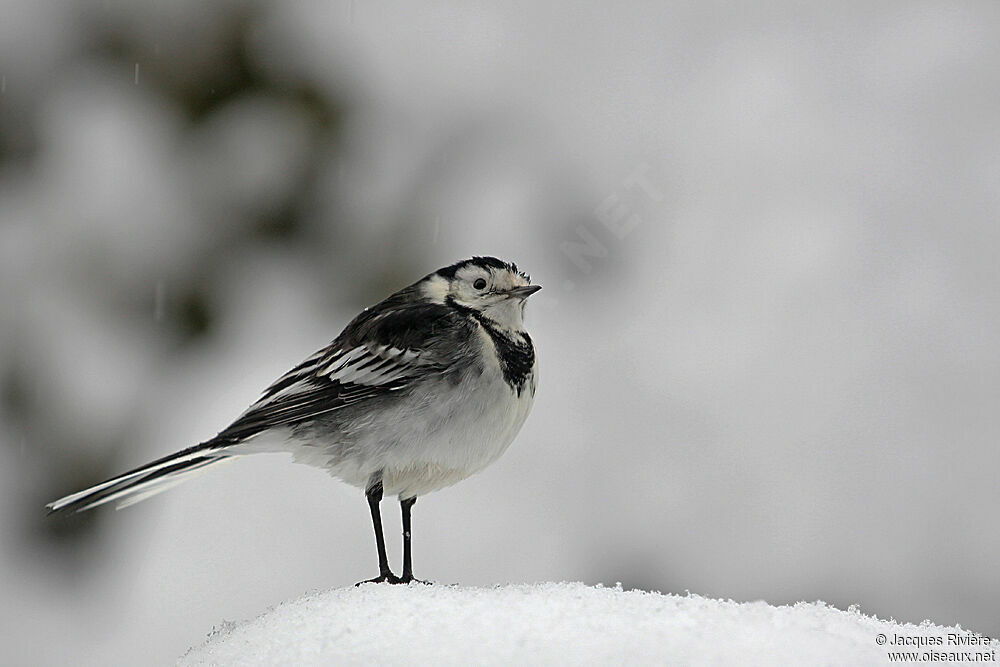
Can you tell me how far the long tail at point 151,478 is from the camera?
1772mm

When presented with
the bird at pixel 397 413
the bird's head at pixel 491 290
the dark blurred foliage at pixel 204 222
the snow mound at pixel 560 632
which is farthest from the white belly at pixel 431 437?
the dark blurred foliage at pixel 204 222

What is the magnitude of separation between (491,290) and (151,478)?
79cm

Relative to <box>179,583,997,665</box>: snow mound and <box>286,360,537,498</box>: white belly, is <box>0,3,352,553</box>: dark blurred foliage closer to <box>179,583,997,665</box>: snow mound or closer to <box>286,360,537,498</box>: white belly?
<box>286,360,537,498</box>: white belly

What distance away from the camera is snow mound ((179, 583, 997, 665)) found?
1.27m

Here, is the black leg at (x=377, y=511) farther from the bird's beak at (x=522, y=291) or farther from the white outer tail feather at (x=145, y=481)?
the bird's beak at (x=522, y=291)

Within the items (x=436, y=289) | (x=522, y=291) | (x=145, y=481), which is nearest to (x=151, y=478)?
(x=145, y=481)

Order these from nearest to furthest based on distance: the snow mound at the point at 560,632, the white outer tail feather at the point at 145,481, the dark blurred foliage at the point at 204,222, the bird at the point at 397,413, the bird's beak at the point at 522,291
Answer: the snow mound at the point at 560,632 < the white outer tail feather at the point at 145,481 < the bird at the point at 397,413 < the bird's beak at the point at 522,291 < the dark blurred foliage at the point at 204,222

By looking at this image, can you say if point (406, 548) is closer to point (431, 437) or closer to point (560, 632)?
point (431, 437)

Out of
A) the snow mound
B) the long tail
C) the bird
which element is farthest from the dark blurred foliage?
the snow mound

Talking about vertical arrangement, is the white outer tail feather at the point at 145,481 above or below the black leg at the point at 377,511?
above

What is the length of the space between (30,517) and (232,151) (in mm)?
1574

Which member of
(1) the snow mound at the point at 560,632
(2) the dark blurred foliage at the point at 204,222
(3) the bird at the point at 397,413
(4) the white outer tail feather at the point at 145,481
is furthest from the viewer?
(2) the dark blurred foliage at the point at 204,222

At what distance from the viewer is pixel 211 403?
3.51 m

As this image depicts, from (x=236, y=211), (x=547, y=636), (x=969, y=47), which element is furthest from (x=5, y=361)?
(x=969, y=47)
